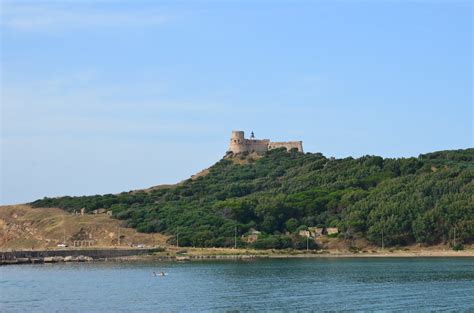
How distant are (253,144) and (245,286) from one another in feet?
358

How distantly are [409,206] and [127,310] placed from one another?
203 ft

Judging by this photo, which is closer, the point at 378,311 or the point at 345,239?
the point at 378,311

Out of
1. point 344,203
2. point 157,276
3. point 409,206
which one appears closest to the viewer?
point 157,276

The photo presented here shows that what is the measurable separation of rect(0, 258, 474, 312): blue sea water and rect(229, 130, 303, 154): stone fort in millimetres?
77963

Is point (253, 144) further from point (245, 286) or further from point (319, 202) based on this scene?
point (245, 286)

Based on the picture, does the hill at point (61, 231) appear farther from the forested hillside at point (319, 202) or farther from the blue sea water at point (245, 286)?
the blue sea water at point (245, 286)

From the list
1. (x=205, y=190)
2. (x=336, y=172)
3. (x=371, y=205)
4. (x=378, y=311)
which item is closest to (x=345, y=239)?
(x=371, y=205)

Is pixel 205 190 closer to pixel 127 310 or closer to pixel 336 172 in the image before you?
pixel 336 172

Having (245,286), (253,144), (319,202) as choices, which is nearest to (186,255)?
(319,202)

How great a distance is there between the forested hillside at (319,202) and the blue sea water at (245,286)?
36.4ft

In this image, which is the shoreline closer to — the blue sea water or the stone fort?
the blue sea water

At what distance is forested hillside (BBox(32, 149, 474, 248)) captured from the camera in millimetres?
106738

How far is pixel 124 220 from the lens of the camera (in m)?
126

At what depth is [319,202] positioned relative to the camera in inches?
4764
